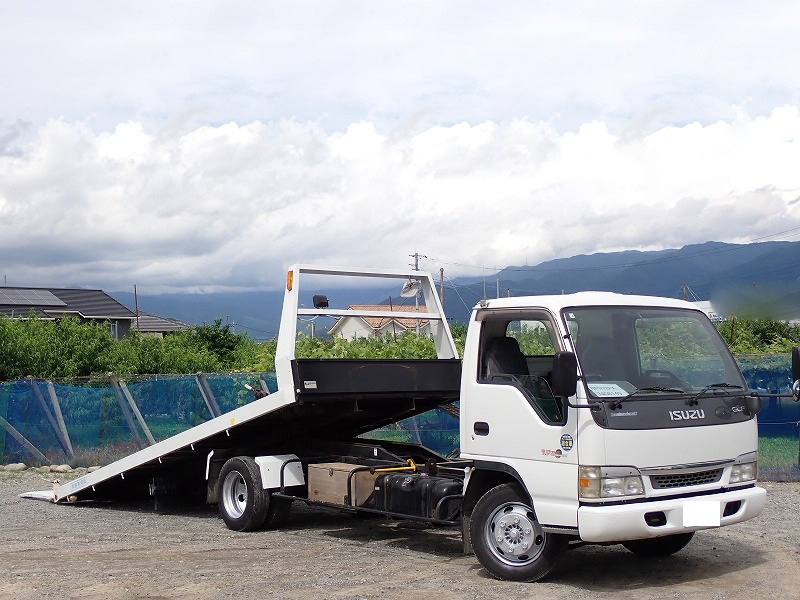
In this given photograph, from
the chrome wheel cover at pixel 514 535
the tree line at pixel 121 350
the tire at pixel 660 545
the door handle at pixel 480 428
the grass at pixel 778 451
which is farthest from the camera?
the tree line at pixel 121 350

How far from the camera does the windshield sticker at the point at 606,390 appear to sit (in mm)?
7906

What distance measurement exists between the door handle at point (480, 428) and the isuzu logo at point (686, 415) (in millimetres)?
1502

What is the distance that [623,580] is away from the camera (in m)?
8.51

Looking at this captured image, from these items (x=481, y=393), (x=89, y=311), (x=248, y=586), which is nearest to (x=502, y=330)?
(x=481, y=393)

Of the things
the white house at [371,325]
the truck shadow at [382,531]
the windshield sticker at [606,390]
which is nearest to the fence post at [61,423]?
the white house at [371,325]

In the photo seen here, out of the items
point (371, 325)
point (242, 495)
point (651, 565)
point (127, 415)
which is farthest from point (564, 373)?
point (127, 415)

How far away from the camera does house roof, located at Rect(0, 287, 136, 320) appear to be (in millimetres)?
68812

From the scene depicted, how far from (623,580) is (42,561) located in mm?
5234

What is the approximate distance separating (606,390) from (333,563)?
10.1 feet

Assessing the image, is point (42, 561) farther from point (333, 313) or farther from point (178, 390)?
point (178, 390)

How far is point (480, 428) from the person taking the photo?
28.3 feet

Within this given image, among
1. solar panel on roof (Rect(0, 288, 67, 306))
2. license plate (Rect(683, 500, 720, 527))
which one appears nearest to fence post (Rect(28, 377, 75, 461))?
license plate (Rect(683, 500, 720, 527))

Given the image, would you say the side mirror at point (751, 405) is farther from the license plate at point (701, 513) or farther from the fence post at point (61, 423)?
the fence post at point (61, 423)

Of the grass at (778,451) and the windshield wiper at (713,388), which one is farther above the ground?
the windshield wiper at (713,388)
